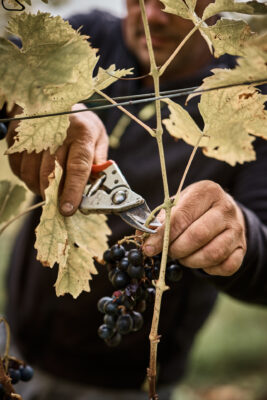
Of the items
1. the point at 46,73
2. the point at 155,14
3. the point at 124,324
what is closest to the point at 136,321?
the point at 124,324

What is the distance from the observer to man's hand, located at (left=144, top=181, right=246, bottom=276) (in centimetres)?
67

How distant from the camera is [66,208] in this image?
0.66 m

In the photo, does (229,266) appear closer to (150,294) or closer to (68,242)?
(150,294)

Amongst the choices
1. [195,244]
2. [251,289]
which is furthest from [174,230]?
[251,289]

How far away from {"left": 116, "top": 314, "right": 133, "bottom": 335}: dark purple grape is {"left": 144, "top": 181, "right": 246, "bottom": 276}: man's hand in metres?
0.15

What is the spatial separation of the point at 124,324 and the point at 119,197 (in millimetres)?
236

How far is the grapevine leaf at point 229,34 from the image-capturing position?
22.9 inches

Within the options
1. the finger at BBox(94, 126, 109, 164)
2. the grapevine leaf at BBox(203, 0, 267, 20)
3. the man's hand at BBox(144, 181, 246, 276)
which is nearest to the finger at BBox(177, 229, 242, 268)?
the man's hand at BBox(144, 181, 246, 276)

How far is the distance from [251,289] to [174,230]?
614 millimetres

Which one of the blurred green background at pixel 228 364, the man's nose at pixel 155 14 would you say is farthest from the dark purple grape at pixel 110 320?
the blurred green background at pixel 228 364

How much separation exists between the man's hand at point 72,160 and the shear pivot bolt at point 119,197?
6 cm

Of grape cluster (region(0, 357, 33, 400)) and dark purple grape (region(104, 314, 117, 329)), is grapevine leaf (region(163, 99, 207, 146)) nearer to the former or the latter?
dark purple grape (region(104, 314, 117, 329))

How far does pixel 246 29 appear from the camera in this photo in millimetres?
588

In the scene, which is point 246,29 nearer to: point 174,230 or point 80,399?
point 174,230
